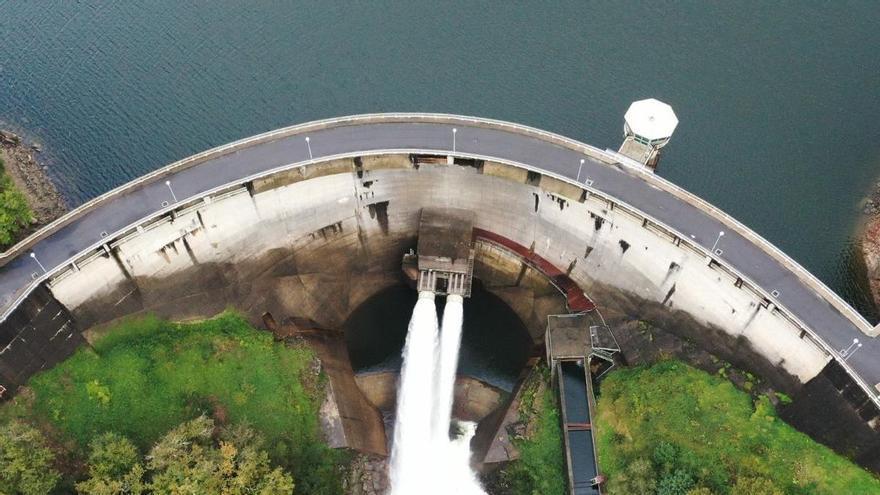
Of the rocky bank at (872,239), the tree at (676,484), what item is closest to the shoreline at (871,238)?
the rocky bank at (872,239)

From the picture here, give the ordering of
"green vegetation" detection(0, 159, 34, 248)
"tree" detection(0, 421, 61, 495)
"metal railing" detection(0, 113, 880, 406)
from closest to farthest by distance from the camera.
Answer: "tree" detection(0, 421, 61, 495), "metal railing" detection(0, 113, 880, 406), "green vegetation" detection(0, 159, 34, 248)

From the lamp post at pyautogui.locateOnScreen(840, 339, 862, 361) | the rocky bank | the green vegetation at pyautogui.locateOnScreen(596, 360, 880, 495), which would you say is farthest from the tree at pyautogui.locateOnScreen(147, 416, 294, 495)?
the rocky bank

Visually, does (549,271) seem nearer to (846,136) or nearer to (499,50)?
(499,50)

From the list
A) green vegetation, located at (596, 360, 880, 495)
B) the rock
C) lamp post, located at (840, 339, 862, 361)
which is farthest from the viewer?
the rock

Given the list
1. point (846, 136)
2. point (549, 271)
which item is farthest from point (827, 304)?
point (846, 136)

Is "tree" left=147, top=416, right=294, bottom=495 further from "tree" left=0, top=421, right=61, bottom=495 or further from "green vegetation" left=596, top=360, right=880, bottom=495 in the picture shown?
"green vegetation" left=596, top=360, right=880, bottom=495

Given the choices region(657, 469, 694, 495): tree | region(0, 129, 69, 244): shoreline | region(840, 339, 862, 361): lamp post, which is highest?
region(0, 129, 69, 244): shoreline
